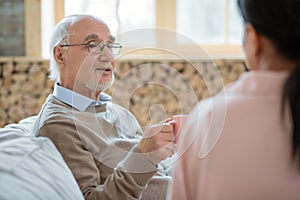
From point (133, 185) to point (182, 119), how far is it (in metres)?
0.29

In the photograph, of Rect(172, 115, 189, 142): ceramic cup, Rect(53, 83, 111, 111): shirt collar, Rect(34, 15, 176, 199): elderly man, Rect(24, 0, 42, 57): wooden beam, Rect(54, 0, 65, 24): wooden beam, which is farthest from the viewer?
Rect(54, 0, 65, 24): wooden beam

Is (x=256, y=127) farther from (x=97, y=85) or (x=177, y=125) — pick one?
(x=97, y=85)

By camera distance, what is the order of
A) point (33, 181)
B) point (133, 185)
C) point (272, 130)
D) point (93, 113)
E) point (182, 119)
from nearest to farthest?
point (272, 130) → point (33, 181) → point (182, 119) → point (133, 185) → point (93, 113)

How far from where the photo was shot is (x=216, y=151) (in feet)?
3.68

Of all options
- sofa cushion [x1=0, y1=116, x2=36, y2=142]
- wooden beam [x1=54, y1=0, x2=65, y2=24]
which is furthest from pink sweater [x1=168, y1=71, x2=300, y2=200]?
wooden beam [x1=54, y1=0, x2=65, y2=24]

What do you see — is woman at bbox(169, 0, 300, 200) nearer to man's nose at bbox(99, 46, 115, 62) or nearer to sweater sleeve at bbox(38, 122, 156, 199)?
sweater sleeve at bbox(38, 122, 156, 199)

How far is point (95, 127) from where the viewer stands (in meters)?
2.05

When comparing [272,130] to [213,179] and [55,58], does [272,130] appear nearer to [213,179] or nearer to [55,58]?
[213,179]

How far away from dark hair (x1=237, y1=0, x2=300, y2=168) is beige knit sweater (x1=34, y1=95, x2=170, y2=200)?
77 cm

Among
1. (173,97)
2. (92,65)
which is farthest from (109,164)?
(173,97)

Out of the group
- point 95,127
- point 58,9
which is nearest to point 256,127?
point 95,127

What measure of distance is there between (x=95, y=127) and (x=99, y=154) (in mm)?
123

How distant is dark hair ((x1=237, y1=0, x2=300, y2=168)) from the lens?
1.03 m

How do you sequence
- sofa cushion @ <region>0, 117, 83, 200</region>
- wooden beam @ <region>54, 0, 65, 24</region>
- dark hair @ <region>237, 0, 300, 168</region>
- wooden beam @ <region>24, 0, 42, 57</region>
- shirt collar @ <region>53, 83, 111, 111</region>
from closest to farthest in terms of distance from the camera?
dark hair @ <region>237, 0, 300, 168</region>
sofa cushion @ <region>0, 117, 83, 200</region>
shirt collar @ <region>53, 83, 111, 111</region>
wooden beam @ <region>24, 0, 42, 57</region>
wooden beam @ <region>54, 0, 65, 24</region>
